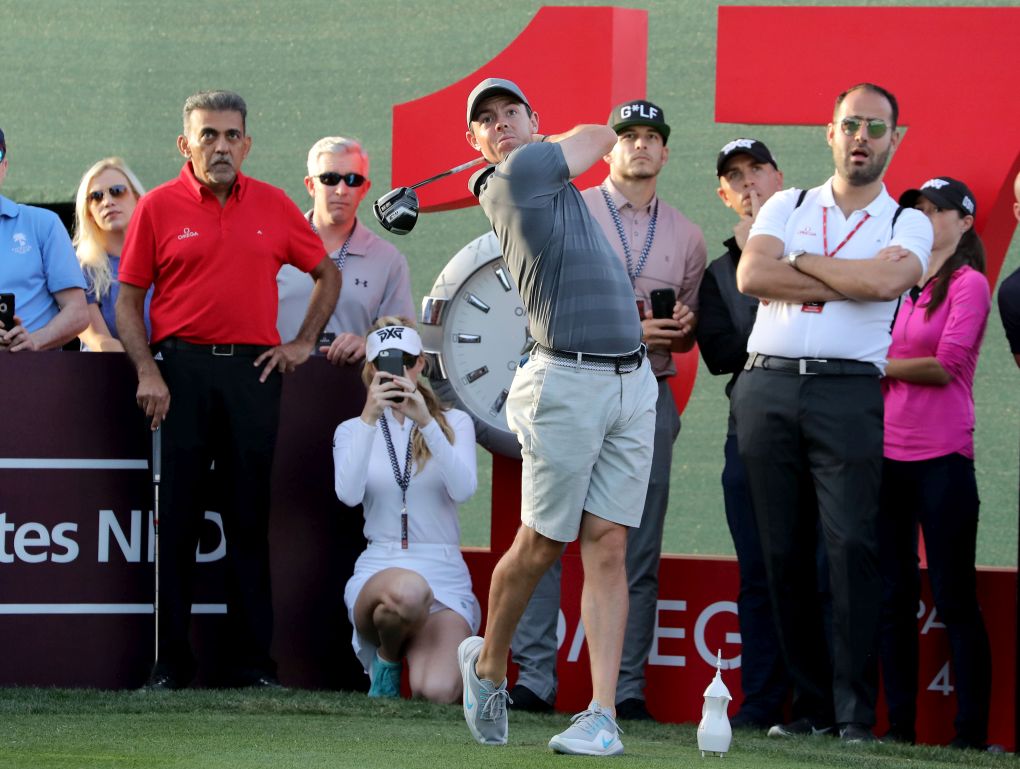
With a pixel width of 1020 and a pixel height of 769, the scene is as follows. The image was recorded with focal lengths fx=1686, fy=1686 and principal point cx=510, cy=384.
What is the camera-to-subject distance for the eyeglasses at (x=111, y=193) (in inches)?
253

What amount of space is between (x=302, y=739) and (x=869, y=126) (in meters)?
2.47

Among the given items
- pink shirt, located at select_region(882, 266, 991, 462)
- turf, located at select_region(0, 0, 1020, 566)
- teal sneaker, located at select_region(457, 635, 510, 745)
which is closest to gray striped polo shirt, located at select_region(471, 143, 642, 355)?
teal sneaker, located at select_region(457, 635, 510, 745)

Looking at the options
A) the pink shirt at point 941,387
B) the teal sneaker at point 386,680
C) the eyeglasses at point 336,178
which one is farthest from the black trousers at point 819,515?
the eyeglasses at point 336,178

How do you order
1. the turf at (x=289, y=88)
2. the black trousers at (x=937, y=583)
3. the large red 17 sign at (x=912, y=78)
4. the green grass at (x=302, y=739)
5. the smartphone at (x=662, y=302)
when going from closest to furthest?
the green grass at (x=302, y=739), the black trousers at (x=937, y=583), the smartphone at (x=662, y=302), the large red 17 sign at (x=912, y=78), the turf at (x=289, y=88)

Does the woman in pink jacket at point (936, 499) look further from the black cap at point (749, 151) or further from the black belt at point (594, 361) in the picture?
the black belt at point (594, 361)

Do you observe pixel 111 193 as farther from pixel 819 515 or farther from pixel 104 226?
pixel 819 515

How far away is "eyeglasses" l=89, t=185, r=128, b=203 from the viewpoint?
643 cm

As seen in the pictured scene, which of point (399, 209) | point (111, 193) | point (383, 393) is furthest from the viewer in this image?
point (111, 193)

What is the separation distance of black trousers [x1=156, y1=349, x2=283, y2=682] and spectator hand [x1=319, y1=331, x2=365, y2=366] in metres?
0.39

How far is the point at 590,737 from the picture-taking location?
404cm

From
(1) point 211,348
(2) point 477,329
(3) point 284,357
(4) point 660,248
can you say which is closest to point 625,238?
(4) point 660,248

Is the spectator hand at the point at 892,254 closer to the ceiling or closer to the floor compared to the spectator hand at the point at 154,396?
closer to the ceiling

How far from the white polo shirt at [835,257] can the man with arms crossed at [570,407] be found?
3.03ft

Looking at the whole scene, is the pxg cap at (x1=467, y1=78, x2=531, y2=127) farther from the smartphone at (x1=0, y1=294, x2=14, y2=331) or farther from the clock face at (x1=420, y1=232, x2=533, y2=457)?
the smartphone at (x1=0, y1=294, x2=14, y2=331)
